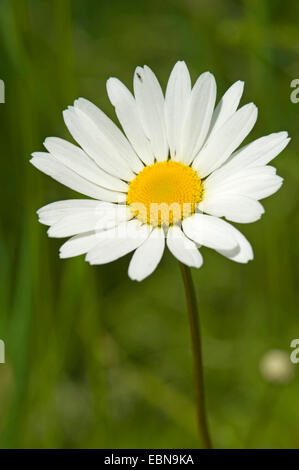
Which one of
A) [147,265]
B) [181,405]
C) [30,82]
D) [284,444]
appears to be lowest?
[284,444]

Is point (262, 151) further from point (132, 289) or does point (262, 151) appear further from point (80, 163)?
point (132, 289)

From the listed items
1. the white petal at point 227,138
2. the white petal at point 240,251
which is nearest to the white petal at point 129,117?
the white petal at point 227,138

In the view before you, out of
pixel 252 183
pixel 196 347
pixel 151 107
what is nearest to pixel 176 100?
pixel 151 107

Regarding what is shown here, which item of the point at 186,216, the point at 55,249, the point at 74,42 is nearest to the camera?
the point at 186,216

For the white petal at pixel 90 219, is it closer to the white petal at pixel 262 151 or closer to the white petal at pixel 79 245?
the white petal at pixel 79 245

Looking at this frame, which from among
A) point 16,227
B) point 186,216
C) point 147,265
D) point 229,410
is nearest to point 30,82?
point 16,227

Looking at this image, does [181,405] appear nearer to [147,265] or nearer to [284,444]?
[284,444]
